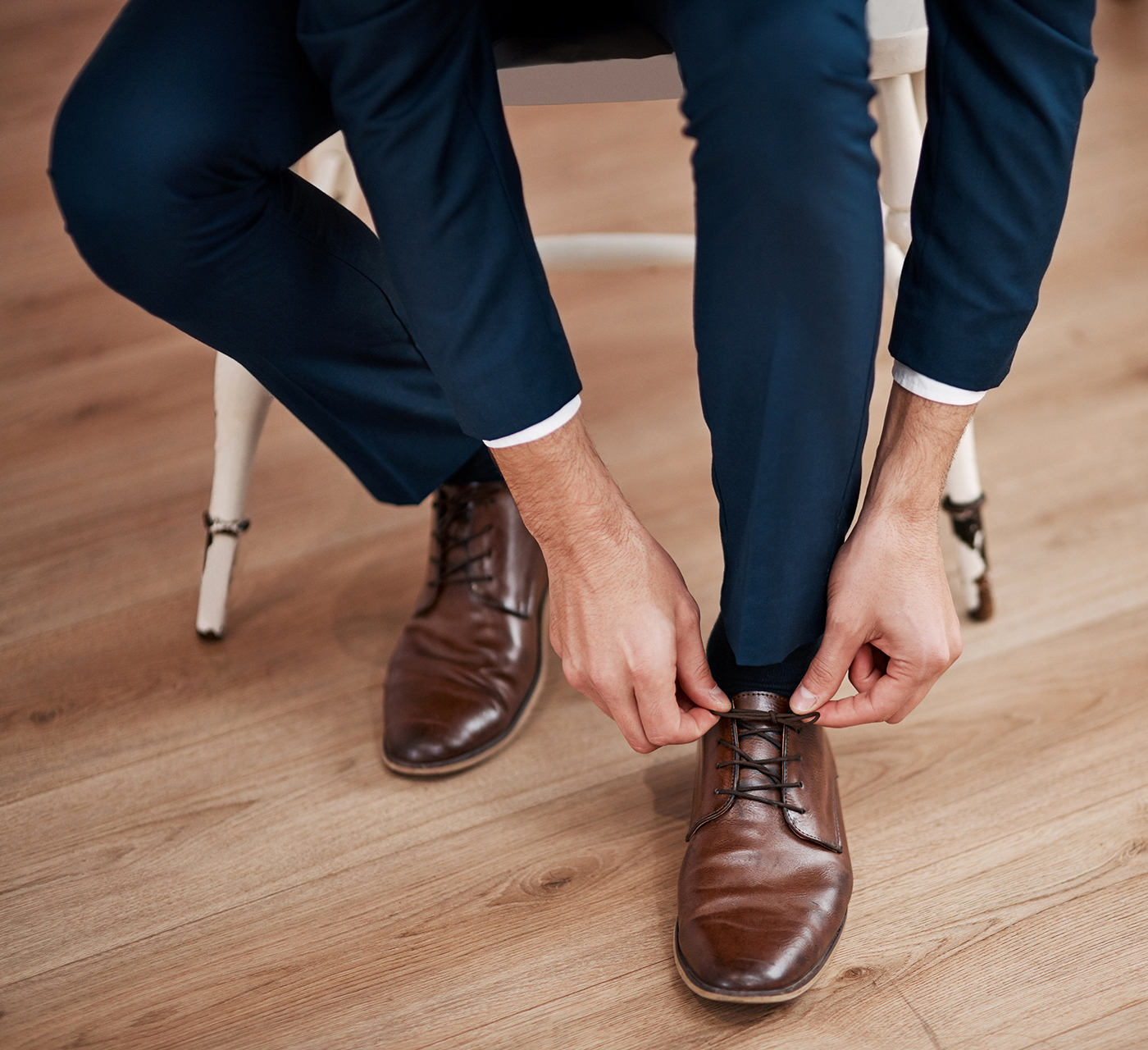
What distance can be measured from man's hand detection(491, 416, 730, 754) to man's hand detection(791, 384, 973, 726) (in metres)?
0.09

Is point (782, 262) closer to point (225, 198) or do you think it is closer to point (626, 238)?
point (225, 198)

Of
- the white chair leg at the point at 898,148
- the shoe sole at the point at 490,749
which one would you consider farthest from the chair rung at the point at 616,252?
the shoe sole at the point at 490,749

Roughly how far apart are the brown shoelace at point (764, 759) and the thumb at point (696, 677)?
0.5 inches

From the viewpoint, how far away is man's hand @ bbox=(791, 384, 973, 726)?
0.58 metres

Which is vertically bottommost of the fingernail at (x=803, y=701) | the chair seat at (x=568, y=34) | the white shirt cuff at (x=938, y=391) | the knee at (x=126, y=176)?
the fingernail at (x=803, y=701)

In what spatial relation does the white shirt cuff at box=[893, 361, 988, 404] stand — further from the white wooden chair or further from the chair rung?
the chair rung

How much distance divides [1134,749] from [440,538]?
0.56 meters

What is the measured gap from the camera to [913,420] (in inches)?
23.3

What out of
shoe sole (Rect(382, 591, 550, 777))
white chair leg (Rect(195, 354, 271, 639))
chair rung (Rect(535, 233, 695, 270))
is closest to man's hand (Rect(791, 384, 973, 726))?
shoe sole (Rect(382, 591, 550, 777))

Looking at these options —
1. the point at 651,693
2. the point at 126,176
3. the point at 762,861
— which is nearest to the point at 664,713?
the point at 651,693

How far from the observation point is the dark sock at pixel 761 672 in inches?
25.9

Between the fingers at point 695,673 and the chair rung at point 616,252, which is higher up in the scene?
the chair rung at point 616,252

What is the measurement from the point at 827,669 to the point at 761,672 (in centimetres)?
6

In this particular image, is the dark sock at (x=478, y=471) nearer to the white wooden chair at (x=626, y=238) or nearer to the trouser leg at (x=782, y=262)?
the white wooden chair at (x=626, y=238)
